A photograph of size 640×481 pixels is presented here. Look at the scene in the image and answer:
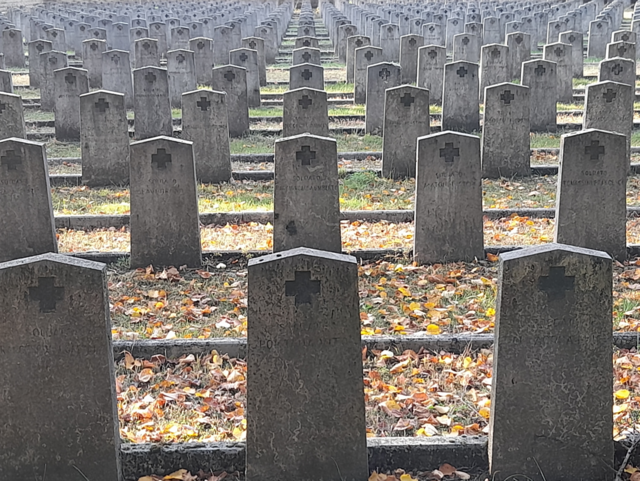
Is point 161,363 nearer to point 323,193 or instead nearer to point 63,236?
point 323,193

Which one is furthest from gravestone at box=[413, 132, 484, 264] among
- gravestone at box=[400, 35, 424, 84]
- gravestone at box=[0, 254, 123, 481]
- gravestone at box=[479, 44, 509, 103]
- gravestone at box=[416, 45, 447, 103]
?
gravestone at box=[400, 35, 424, 84]

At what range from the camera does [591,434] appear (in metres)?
4.57

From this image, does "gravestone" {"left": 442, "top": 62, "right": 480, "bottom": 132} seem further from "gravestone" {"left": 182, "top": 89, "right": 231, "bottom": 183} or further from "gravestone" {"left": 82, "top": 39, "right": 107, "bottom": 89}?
"gravestone" {"left": 82, "top": 39, "right": 107, "bottom": 89}

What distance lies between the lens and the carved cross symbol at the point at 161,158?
8.25 m

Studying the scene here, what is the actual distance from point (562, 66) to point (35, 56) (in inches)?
478


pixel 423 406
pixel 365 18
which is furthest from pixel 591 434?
pixel 365 18

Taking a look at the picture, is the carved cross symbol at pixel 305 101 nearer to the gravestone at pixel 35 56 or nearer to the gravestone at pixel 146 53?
the gravestone at pixel 146 53

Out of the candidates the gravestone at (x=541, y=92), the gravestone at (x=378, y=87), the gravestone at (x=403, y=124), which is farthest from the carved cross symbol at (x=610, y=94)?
the gravestone at (x=378, y=87)

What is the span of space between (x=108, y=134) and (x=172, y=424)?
7140 mm

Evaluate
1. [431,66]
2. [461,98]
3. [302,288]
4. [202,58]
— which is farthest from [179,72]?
[302,288]

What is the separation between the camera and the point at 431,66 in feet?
58.0

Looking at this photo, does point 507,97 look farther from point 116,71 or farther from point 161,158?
point 116,71

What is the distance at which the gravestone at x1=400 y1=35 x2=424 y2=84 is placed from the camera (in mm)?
20125

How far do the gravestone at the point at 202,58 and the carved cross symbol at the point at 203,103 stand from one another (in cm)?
885
